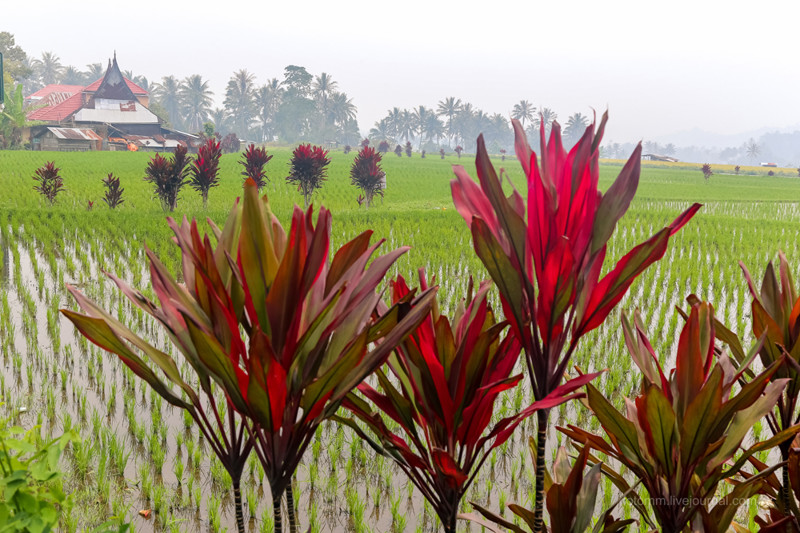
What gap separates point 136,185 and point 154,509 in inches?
649

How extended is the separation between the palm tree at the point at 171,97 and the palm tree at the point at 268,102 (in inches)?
399

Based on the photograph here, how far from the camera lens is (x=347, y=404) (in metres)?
1.25

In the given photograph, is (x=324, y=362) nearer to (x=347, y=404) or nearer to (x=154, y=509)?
(x=347, y=404)

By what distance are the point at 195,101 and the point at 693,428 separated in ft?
268

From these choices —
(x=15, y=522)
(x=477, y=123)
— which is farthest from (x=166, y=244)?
(x=477, y=123)

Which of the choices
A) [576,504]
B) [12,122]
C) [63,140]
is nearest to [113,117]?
[12,122]

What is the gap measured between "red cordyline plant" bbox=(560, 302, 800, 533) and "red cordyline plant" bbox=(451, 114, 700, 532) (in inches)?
5.8

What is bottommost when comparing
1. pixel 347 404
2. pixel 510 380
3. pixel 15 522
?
pixel 15 522

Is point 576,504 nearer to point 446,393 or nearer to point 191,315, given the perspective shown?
point 446,393

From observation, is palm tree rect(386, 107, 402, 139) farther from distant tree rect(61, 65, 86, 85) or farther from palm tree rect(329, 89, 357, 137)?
distant tree rect(61, 65, 86, 85)

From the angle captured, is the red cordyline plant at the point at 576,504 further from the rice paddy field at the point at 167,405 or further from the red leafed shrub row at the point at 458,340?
the rice paddy field at the point at 167,405

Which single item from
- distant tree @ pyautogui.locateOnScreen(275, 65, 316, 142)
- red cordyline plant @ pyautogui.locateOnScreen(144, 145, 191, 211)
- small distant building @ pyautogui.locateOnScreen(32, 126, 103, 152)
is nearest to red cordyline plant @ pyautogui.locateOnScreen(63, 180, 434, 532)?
red cordyline plant @ pyautogui.locateOnScreen(144, 145, 191, 211)

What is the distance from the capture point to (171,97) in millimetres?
77250

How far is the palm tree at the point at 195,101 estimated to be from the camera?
75562mm
